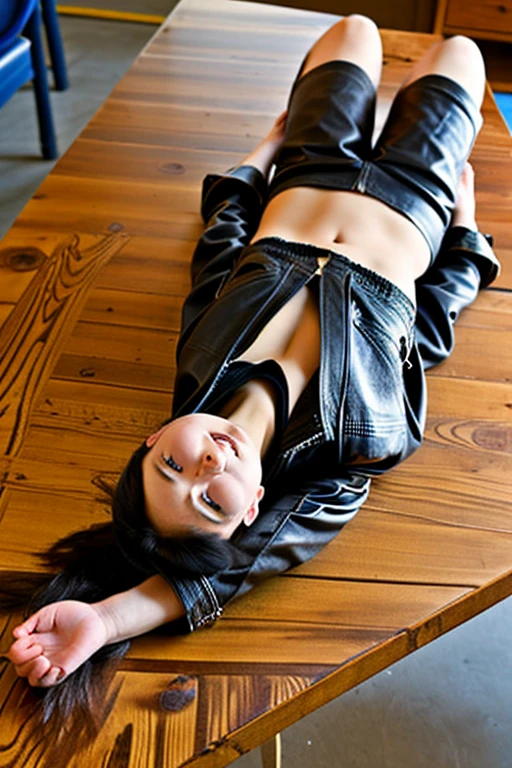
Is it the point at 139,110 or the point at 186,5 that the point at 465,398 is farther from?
the point at 186,5

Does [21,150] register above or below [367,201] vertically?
below

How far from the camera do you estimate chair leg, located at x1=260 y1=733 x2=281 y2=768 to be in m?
1.02

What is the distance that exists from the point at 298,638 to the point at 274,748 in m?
0.26

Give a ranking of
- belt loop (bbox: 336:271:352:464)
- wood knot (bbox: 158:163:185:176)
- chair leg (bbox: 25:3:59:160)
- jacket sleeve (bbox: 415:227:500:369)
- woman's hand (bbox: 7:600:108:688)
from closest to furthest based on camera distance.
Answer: woman's hand (bbox: 7:600:108:688) → belt loop (bbox: 336:271:352:464) → jacket sleeve (bbox: 415:227:500:369) → wood knot (bbox: 158:163:185:176) → chair leg (bbox: 25:3:59:160)

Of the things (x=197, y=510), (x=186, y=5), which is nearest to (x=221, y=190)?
(x=197, y=510)

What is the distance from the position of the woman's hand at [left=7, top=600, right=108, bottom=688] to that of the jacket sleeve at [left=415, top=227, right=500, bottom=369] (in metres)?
0.61

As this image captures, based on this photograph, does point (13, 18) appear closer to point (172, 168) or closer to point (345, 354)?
point (172, 168)

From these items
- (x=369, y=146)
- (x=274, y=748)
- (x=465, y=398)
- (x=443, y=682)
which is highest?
(x=369, y=146)

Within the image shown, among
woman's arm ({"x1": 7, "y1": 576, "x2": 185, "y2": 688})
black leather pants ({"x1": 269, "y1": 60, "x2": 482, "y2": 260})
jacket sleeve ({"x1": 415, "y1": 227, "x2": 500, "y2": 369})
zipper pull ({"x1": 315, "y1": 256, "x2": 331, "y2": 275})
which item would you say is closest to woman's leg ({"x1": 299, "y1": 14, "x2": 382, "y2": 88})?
black leather pants ({"x1": 269, "y1": 60, "x2": 482, "y2": 260})

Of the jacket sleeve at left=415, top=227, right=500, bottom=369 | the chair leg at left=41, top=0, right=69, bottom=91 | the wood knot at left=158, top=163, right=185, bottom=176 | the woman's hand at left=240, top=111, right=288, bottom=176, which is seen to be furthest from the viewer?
the chair leg at left=41, top=0, right=69, bottom=91

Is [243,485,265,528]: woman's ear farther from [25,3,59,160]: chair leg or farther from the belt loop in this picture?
[25,3,59,160]: chair leg

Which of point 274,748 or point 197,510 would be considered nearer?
point 197,510

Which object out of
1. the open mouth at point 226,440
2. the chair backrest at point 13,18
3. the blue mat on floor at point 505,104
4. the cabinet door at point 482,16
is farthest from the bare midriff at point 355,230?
the cabinet door at point 482,16

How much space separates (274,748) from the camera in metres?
1.03
